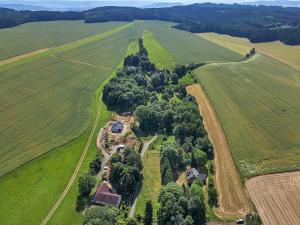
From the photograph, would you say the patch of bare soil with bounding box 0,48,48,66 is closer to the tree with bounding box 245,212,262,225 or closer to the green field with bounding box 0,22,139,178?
the green field with bounding box 0,22,139,178

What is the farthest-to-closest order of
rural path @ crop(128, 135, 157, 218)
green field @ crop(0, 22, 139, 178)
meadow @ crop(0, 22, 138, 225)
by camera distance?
green field @ crop(0, 22, 139, 178) < meadow @ crop(0, 22, 138, 225) < rural path @ crop(128, 135, 157, 218)

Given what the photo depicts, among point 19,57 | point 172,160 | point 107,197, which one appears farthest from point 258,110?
point 19,57

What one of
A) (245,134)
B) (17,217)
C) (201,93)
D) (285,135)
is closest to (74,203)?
(17,217)

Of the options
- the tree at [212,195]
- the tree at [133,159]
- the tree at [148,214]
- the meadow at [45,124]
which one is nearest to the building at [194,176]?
the tree at [212,195]

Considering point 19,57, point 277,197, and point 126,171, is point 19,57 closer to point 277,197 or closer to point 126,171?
point 126,171

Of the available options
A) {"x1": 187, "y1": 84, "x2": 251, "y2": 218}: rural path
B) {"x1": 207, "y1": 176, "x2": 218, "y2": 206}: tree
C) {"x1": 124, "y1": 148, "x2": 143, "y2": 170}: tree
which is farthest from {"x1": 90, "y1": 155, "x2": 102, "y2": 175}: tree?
{"x1": 187, "y1": 84, "x2": 251, "y2": 218}: rural path

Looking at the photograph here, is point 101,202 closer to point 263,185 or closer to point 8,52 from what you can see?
point 263,185
